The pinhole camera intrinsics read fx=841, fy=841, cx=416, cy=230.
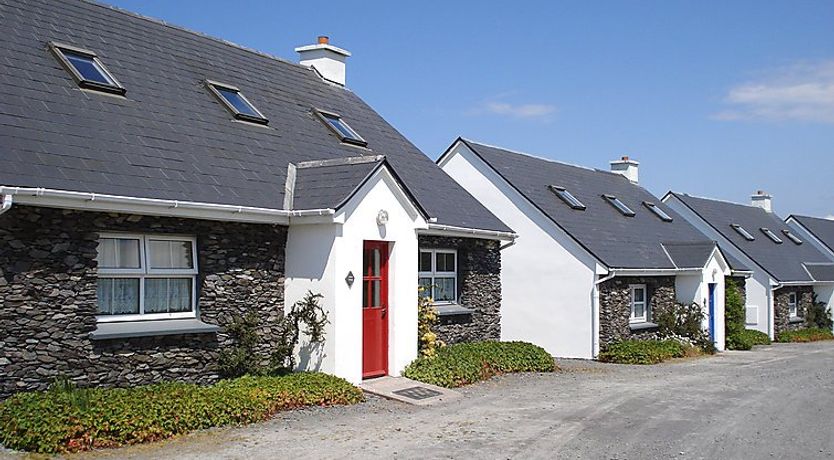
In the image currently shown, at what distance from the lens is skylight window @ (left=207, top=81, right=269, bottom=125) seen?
15.3 m

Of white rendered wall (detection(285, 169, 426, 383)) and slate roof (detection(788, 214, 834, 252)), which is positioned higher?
slate roof (detection(788, 214, 834, 252))

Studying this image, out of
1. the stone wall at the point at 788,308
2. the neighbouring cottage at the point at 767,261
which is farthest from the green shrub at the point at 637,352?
the stone wall at the point at 788,308

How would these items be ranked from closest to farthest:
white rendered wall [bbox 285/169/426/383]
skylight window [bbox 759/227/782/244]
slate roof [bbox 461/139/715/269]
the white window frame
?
white rendered wall [bbox 285/169/426/383], slate roof [bbox 461/139/715/269], the white window frame, skylight window [bbox 759/227/782/244]

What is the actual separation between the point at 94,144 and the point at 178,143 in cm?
169

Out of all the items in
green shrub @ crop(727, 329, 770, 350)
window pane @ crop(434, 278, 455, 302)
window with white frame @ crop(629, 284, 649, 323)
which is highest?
window pane @ crop(434, 278, 455, 302)

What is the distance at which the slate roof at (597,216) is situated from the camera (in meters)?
22.3

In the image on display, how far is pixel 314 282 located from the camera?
1349cm

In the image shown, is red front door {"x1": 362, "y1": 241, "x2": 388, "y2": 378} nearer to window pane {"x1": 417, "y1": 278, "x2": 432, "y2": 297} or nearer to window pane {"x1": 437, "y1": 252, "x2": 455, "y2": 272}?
window pane {"x1": 417, "y1": 278, "x2": 432, "y2": 297}

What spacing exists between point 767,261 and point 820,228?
442 inches

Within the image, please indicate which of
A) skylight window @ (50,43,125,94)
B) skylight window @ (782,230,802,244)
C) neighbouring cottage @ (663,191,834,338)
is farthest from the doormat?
skylight window @ (782,230,802,244)

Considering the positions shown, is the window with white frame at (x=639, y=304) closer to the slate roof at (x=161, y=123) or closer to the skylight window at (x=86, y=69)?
the slate roof at (x=161, y=123)

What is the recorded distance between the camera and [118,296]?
460 inches

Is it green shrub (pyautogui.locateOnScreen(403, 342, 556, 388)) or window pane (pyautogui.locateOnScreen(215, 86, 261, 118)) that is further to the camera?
window pane (pyautogui.locateOnScreen(215, 86, 261, 118))

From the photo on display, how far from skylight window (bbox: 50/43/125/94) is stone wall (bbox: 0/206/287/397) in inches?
106
